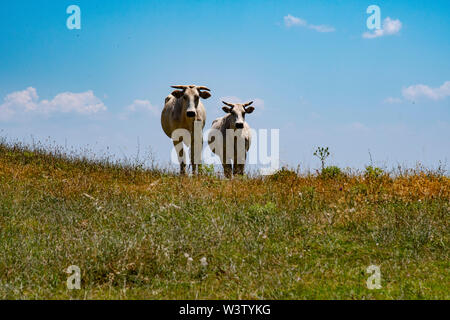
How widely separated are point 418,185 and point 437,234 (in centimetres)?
340

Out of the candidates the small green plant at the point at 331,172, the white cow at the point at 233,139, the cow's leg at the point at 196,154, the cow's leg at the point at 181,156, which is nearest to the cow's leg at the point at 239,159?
the white cow at the point at 233,139

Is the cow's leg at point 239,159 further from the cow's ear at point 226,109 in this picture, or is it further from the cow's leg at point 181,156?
the cow's leg at point 181,156

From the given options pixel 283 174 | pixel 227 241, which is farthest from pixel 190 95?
pixel 227 241

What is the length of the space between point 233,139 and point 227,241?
8.83 m

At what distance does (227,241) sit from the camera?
656 cm

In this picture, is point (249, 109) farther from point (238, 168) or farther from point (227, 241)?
point (227, 241)

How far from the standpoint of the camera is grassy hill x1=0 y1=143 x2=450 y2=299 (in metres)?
5.14

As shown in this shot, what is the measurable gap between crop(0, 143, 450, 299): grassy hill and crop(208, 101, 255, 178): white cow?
14.0ft

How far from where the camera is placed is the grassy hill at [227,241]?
5.14m

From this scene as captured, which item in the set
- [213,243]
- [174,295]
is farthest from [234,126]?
[174,295]

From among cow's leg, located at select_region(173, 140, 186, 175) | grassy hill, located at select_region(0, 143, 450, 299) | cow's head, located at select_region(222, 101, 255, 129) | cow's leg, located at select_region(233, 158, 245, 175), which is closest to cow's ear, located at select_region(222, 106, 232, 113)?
cow's head, located at select_region(222, 101, 255, 129)
